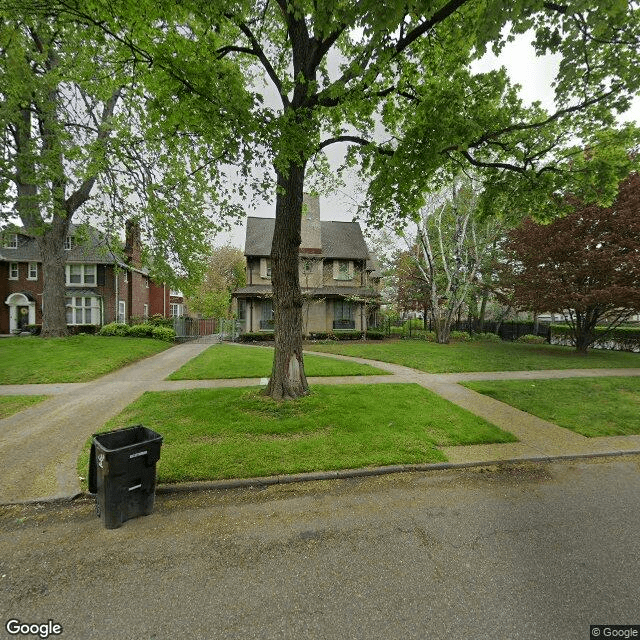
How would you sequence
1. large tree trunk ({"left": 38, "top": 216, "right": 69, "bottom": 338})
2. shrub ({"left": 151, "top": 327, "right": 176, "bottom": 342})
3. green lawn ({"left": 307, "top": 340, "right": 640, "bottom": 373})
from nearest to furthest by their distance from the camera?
1. green lawn ({"left": 307, "top": 340, "right": 640, "bottom": 373})
2. large tree trunk ({"left": 38, "top": 216, "right": 69, "bottom": 338})
3. shrub ({"left": 151, "top": 327, "right": 176, "bottom": 342})

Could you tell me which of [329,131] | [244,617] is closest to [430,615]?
[244,617]

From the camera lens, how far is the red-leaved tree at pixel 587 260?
45.6 feet


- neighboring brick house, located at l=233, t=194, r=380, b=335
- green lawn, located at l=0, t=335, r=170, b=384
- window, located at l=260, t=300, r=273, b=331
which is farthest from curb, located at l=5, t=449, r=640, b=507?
window, located at l=260, t=300, r=273, b=331

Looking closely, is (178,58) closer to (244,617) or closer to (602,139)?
(244,617)

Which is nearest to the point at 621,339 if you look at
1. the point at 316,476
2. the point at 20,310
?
the point at 316,476

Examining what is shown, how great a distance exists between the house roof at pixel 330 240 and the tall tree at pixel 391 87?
16.8 m

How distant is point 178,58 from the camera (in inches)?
206

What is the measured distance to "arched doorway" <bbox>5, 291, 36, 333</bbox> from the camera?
25.9 m

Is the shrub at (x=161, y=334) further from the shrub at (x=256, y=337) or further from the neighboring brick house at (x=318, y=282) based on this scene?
the neighboring brick house at (x=318, y=282)

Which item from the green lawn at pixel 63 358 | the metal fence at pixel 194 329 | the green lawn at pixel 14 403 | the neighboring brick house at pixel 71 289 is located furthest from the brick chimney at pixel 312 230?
A: the green lawn at pixel 14 403

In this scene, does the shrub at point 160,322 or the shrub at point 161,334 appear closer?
the shrub at point 161,334

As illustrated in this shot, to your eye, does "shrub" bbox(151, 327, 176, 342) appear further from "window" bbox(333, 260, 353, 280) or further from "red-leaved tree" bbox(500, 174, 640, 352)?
"red-leaved tree" bbox(500, 174, 640, 352)

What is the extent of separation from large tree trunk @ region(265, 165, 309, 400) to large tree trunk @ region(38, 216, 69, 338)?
17.4 meters

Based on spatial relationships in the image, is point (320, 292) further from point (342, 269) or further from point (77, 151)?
point (77, 151)
